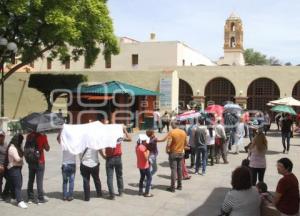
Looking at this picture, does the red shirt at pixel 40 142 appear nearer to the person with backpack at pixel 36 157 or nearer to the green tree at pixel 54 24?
the person with backpack at pixel 36 157

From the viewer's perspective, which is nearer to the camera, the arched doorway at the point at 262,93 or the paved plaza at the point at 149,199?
the paved plaza at the point at 149,199

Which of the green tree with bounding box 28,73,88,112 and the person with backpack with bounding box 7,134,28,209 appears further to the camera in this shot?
the green tree with bounding box 28,73,88,112

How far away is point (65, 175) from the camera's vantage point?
9242mm

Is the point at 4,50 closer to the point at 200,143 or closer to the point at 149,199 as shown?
the point at 200,143

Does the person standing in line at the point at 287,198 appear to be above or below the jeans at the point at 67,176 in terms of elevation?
above

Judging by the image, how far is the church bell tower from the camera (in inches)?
2251

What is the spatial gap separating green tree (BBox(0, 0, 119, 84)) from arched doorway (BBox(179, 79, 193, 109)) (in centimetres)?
1191

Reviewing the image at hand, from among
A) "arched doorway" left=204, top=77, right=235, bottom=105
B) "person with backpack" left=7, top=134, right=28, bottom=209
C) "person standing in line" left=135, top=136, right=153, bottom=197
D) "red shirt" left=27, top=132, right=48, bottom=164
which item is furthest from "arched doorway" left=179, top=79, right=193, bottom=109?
"person with backpack" left=7, top=134, right=28, bottom=209

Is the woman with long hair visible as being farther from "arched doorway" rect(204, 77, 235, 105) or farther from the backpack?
"arched doorway" rect(204, 77, 235, 105)

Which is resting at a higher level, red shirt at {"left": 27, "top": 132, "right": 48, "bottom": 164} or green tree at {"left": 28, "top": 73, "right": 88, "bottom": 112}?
green tree at {"left": 28, "top": 73, "right": 88, "bottom": 112}

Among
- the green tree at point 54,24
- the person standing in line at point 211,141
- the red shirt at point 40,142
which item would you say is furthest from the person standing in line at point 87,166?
the green tree at point 54,24

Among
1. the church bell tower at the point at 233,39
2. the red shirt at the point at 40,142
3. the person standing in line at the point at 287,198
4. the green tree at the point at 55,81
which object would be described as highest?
the church bell tower at the point at 233,39

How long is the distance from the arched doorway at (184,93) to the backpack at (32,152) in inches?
1112

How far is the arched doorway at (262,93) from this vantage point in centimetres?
3531
